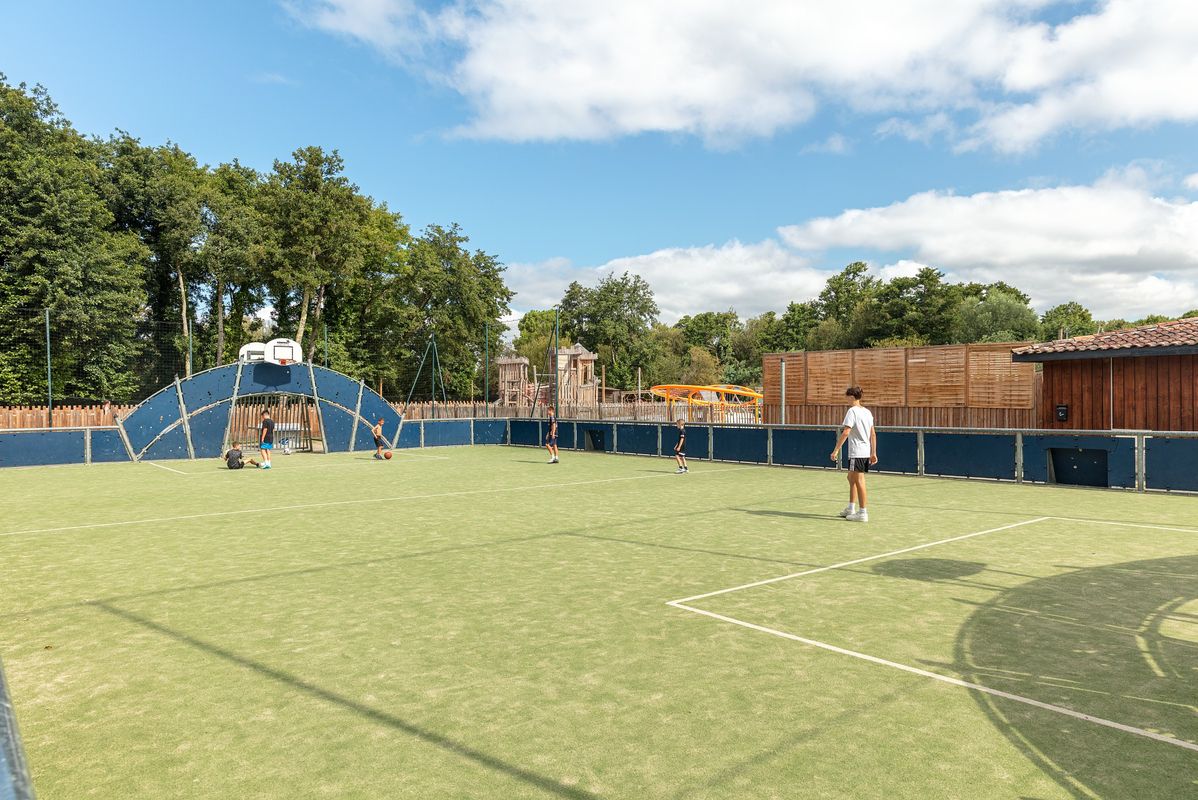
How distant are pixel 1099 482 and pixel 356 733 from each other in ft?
60.0

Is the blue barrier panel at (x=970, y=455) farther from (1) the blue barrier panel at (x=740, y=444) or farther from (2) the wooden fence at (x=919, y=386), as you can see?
(2) the wooden fence at (x=919, y=386)

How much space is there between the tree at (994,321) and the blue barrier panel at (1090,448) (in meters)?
52.1

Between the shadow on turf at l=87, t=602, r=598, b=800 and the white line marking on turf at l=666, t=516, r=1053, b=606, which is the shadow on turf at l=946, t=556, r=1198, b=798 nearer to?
the white line marking on turf at l=666, t=516, r=1053, b=606

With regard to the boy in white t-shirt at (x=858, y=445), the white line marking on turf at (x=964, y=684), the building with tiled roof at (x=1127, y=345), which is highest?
the building with tiled roof at (x=1127, y=345)

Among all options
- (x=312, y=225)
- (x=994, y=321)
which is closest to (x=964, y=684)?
(x=312, y=225)

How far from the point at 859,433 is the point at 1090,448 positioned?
901cm

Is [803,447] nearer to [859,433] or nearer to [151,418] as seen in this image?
[859,433]

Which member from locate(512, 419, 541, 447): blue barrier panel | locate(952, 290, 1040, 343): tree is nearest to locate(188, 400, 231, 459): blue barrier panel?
locate(512, 419, 541, 447): blue barrier panel

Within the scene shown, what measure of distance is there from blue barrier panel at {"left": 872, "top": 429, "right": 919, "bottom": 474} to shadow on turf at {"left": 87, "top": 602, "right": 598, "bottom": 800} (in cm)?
1842

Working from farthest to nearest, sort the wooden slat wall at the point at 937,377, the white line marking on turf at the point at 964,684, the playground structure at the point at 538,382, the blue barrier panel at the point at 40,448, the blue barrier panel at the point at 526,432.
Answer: the playground structure at the point at 538,382 → the blue barrier panel at the point at 526,432 → the wooden slat wall at the point at 937,377 → the blue barrier panel at the point at 40,448 → the white line marking on turf at the point at 964,684

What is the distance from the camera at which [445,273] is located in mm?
57812

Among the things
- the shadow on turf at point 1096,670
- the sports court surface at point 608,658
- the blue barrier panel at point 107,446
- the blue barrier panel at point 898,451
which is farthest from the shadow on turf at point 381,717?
the blue barrier panel at point 107,446

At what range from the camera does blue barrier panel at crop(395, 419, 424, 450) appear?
34.8 metres

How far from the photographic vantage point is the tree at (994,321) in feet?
221
